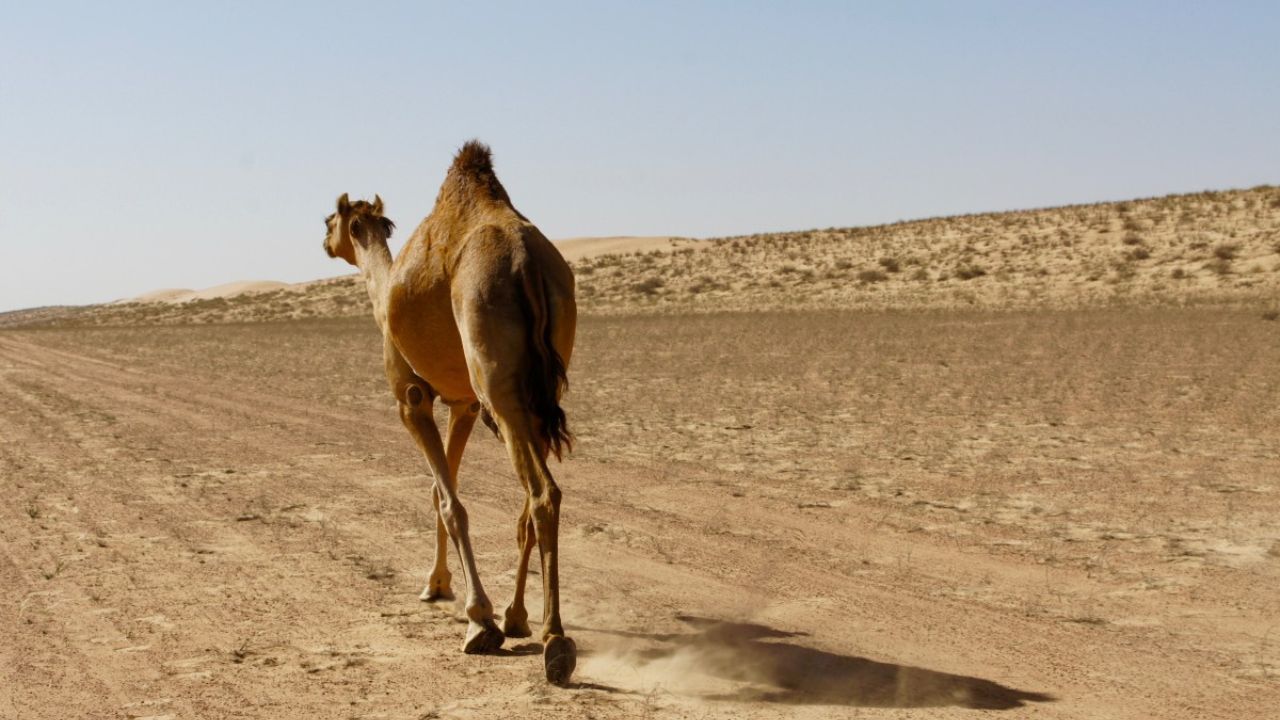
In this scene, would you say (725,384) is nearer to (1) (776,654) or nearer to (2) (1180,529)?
(2) (1180,529)

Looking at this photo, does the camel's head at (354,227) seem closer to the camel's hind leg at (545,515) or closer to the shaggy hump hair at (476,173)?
the shaggy hump hair at (476,173)

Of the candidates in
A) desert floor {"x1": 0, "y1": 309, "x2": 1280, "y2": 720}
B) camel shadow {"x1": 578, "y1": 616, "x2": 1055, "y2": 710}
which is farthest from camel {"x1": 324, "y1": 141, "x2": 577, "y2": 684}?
camel shadow {"x1": 578, "y1": 616, "x2": 1055, "y2": 710}

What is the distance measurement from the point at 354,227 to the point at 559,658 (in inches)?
150

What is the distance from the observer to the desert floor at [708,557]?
592 centimetres

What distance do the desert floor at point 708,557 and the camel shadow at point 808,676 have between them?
0.9 inches

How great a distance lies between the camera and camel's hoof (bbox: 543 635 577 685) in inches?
228

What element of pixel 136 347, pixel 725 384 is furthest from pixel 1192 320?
pixel 136 347

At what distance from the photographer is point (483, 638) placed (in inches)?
257

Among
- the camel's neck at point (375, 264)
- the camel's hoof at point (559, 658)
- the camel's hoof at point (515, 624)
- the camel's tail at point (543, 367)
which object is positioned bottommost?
the camel's hoof at point (515, 624)

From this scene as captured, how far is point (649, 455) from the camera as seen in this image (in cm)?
1339

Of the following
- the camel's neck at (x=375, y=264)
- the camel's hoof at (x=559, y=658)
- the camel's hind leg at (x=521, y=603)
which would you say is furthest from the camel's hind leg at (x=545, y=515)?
the camel's neck at (x=375, y=264)

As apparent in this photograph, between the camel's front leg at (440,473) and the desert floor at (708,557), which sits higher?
the camel's front leg at (440,473)

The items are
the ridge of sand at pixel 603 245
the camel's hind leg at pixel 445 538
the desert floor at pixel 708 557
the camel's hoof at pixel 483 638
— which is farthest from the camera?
the ridge of sand at pixel 603 245

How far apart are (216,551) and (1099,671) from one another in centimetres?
604
